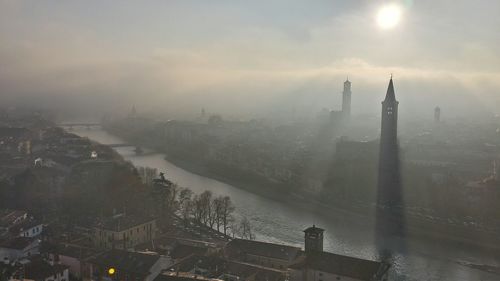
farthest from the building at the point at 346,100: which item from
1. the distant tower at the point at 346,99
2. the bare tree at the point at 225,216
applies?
the bare tree at the point at 225,216

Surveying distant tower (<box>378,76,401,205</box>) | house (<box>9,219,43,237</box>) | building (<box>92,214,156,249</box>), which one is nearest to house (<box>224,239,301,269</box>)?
building (<box>92,214,156,249</box>)

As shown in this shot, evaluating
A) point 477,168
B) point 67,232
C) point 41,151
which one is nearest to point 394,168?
point 477,168

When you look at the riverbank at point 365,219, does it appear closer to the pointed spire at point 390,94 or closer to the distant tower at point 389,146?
the distant tower at point 389,146

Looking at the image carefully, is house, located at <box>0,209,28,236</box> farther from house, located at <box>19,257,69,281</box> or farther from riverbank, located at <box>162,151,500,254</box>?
riverbank, located at <box>162,151,500,254</box>

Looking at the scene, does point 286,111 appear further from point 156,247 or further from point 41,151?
point 156,247

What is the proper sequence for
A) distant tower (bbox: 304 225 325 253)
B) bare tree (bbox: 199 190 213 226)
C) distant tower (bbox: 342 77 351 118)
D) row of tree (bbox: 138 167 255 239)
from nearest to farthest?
distant tower (bbox: 304 225 325 253) < row of tree (bbox: 138 167 255 239) < bare tree (bbox: 199 190 213 226) < distant tower (bbox: 342 77 351 118)

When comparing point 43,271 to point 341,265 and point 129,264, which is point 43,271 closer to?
point 129,264

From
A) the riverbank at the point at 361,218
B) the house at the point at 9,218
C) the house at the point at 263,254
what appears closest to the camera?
the house at the point at 263,254
